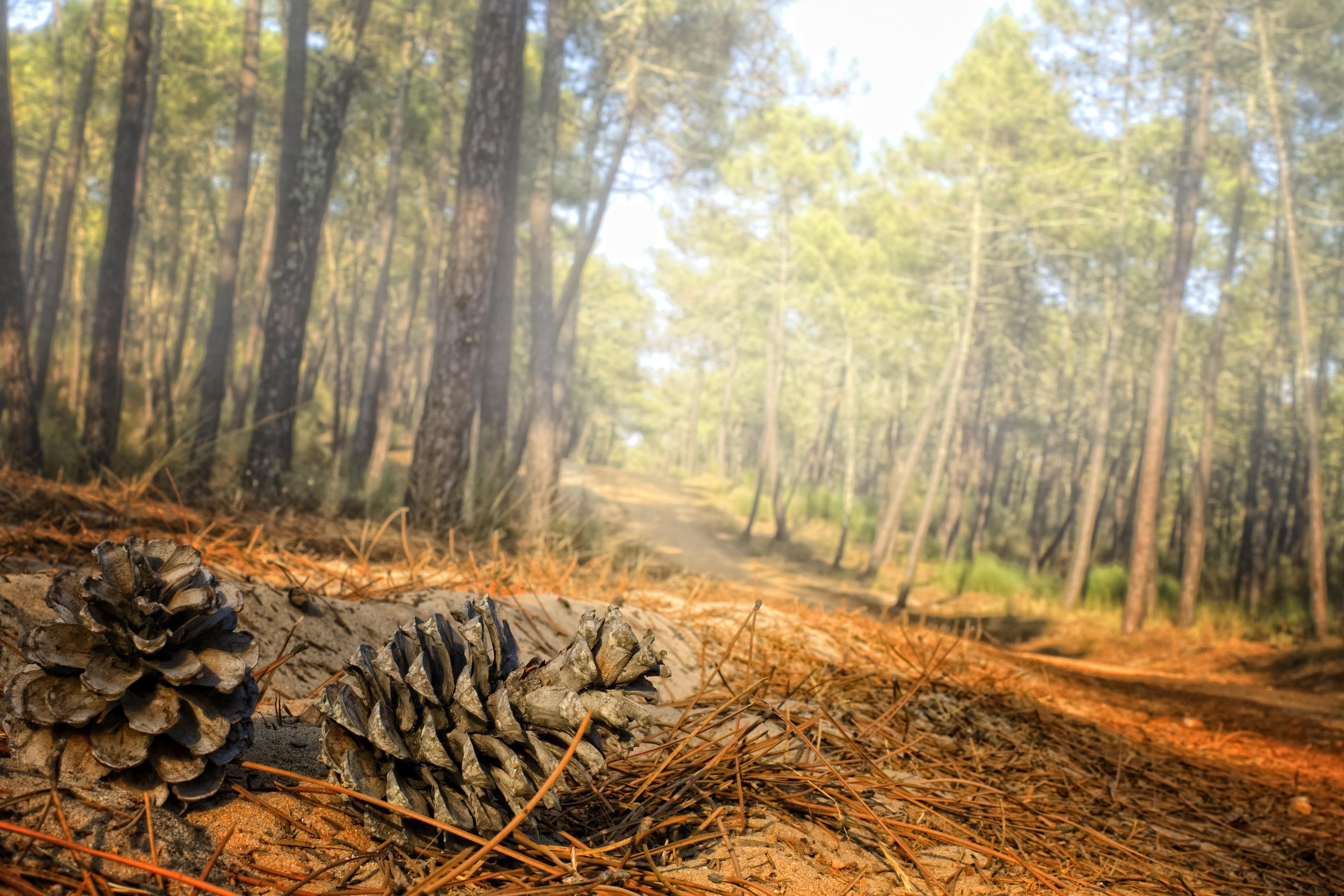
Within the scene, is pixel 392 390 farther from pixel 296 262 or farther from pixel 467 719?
pixel 467 719

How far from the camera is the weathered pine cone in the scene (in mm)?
1196

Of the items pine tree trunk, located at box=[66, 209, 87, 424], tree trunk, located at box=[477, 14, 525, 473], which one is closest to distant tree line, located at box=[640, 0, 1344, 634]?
tree trunk, located at box=[477, 14, 525, 473]

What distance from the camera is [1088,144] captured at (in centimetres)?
1895

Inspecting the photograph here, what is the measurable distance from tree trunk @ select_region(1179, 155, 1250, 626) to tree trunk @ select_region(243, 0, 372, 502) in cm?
1336

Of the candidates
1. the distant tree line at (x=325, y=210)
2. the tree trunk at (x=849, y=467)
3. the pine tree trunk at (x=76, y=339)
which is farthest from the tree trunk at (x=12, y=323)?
the tree trunk at (x=849, y=467)

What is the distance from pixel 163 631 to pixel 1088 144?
22.1m

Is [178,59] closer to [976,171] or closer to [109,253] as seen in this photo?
[109,253]

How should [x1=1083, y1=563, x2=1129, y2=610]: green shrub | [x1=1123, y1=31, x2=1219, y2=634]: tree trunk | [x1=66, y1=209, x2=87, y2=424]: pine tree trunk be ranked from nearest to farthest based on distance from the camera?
[x1=66, y1=209, x2=87, y2=424]: pine tree trunk
[x1=1123, y1=31, x2=1219, y2=634]: tree trunk
[x1=1083, y1=563, x2=1129, y2=610]: green shrub

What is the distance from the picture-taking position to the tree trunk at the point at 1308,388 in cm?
1109

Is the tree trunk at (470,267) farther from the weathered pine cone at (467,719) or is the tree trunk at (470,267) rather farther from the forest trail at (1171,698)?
the weathered pine cone at (467,719)

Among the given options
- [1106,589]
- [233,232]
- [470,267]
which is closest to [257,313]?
[233,232]

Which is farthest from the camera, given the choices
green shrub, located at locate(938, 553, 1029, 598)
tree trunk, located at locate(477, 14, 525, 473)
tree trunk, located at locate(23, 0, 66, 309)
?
green shrub, located at locate(938, 553, 1029, 598)

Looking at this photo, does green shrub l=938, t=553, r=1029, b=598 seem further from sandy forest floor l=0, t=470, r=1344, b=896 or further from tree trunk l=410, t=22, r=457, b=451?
sandy forest floor l=0, t=470, r=1344, b=896

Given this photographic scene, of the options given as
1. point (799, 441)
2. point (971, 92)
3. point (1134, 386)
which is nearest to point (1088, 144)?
point (971, 92)
